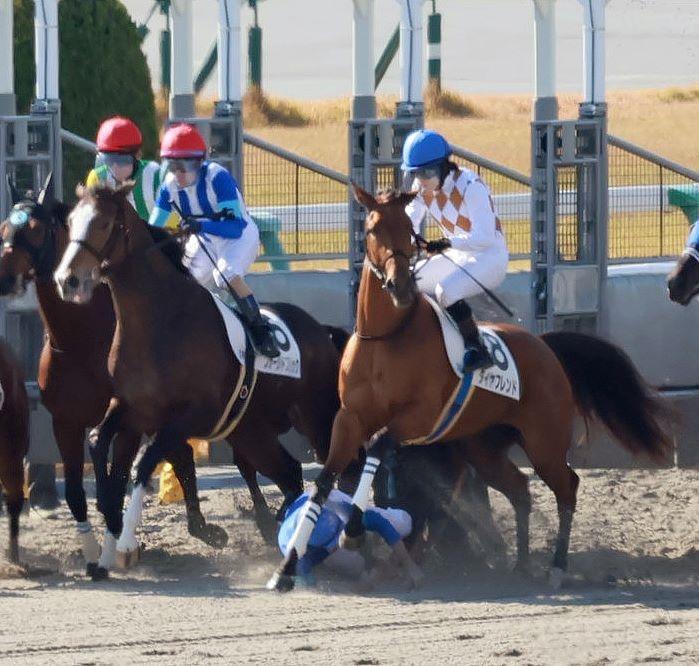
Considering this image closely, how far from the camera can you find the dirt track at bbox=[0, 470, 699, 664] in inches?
246

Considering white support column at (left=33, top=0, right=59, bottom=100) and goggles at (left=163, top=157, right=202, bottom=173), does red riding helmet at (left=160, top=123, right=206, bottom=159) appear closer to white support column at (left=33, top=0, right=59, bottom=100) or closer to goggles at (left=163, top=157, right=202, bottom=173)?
goggles at (left=163, top=157, right=202, bottom=173)

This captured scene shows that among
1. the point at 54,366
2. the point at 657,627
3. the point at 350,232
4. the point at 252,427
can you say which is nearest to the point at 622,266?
the point at 350,232

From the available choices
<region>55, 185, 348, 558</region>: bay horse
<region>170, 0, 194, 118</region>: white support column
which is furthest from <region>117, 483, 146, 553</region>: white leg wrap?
<region>170, 0, 194, 118</region>: white support column

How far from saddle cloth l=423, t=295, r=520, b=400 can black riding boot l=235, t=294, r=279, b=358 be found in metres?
0.90

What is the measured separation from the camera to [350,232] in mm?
10281

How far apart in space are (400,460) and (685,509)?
1.96m

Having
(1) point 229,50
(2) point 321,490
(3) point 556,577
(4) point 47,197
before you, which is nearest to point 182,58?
(1) point 229,50

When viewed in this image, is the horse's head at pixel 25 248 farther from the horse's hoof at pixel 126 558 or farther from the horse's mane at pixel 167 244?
the horse's hoof at pixel 126 558

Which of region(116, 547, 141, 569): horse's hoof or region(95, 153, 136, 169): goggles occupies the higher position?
region(95, 153, 136, 169): goggles

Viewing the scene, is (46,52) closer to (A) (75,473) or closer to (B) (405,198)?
(A) (75,473)

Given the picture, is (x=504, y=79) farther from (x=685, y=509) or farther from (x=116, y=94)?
(x=685, y=509)

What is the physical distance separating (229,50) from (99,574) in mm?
3366

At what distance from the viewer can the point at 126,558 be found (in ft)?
25.9

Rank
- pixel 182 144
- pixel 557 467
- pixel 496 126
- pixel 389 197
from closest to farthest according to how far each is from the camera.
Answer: pixel 389 197, pixel 557 467, pixel 182 144, pixel 496 126
